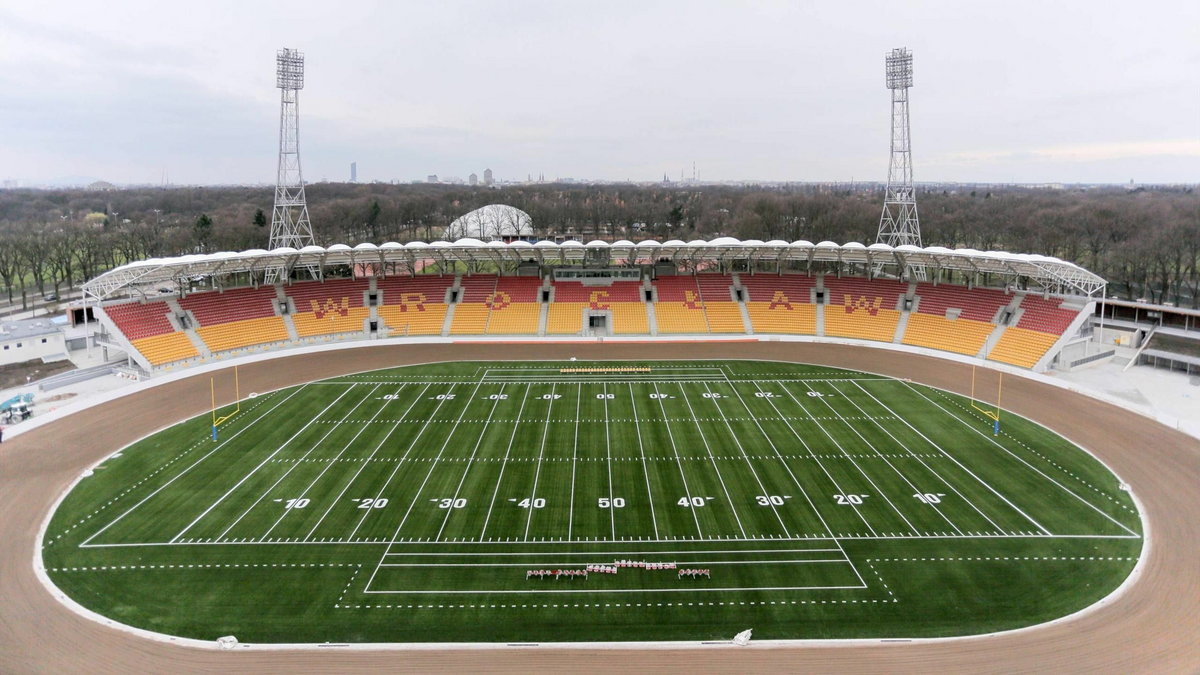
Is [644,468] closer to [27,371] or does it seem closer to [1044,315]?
[1044,315]

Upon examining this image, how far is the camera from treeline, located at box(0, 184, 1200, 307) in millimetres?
59688

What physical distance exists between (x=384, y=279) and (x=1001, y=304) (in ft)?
144

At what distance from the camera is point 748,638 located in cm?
1521

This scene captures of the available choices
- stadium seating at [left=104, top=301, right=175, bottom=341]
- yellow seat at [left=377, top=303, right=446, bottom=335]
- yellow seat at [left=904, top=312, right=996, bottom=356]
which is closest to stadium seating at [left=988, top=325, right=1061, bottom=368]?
yellow seat at [left=904, top=312, right=996, bottom=356]

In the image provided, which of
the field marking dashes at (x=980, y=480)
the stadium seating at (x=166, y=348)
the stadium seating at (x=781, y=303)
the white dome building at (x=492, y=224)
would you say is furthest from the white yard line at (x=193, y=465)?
the white dome building at (x=492, y=224)

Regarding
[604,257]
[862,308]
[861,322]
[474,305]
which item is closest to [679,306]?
[604,257]

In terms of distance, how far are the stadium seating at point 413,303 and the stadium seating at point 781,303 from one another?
910 inches

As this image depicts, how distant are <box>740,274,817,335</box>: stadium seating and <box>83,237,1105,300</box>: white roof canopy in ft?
8.51

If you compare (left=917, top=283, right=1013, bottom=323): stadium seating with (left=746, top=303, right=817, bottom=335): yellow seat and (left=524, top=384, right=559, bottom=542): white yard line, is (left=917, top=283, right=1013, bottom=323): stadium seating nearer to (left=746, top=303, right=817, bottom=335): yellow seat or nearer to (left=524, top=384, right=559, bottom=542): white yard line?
(left=746, top=303, right=817, bottom=335): yellow seat

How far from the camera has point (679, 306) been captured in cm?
5103

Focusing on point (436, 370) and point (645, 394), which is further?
point (436, 370)

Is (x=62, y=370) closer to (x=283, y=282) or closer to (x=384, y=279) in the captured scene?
(x=283, y=282)

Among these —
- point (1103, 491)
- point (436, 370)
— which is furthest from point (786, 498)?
point (436, 370)

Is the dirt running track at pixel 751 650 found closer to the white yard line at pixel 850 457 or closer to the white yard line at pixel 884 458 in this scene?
the white yard line at pixel 884 458
